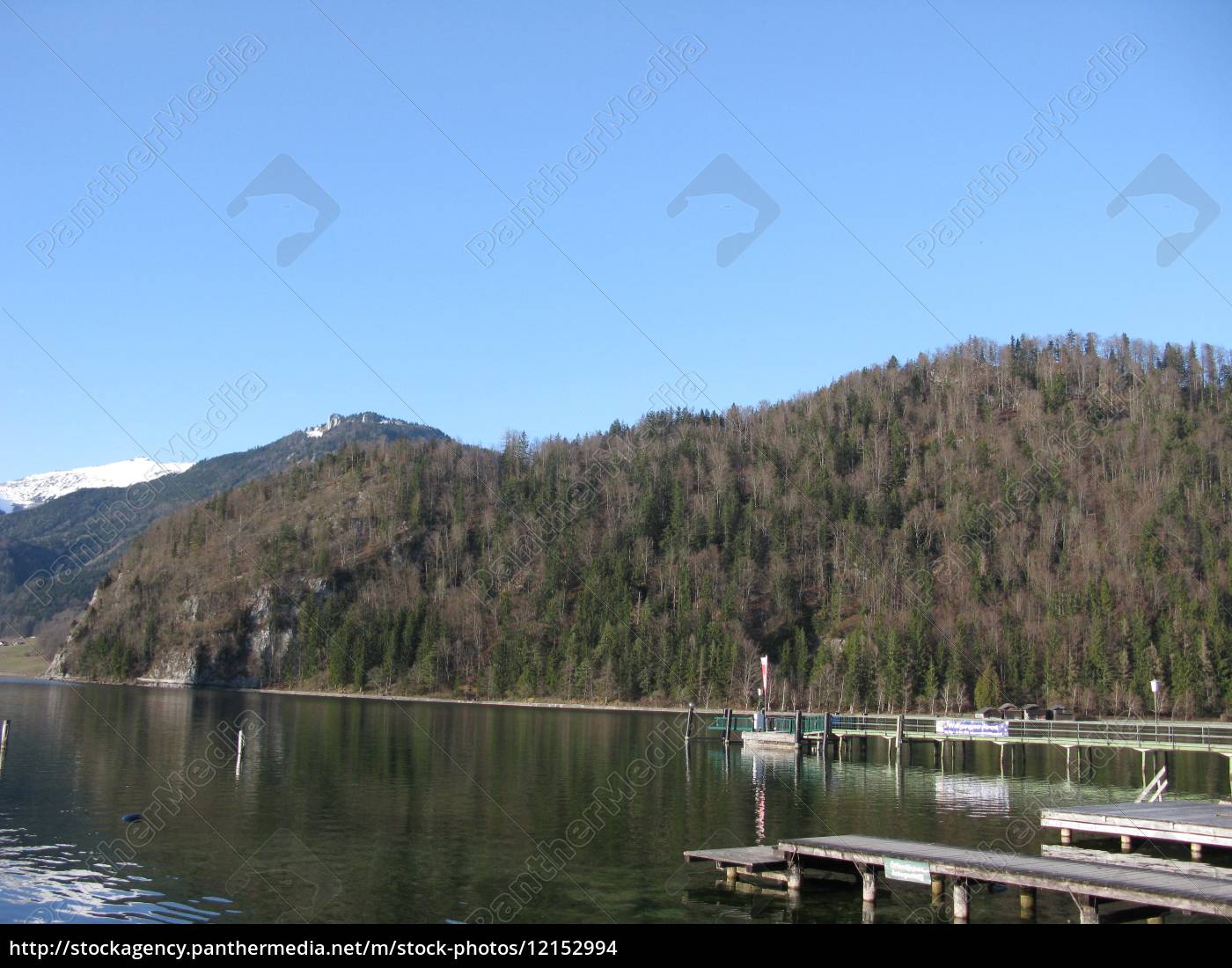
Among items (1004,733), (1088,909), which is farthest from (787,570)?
(1088,909)

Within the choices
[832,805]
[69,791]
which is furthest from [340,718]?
[832,805]

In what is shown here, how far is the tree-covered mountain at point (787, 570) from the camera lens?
11631 centimetres

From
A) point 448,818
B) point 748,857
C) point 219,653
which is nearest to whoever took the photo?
point 748,857

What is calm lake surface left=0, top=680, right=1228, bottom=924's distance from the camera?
23.1 m

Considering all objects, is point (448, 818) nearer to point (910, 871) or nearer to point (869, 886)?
point (869, 886)

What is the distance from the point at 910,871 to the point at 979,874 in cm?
148

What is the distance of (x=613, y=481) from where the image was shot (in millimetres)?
186125

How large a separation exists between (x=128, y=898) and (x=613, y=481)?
538 ft

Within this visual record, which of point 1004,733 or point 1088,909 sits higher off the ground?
point 1004,733

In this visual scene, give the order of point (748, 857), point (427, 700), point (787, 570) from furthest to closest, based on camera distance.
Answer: point (787, 570) → point (427, 700) → point (748, 857)

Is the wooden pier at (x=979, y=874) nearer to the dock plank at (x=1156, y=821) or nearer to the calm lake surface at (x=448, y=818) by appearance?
the calm lake surface at (x=448, y=818)

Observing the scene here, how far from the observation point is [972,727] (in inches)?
2376

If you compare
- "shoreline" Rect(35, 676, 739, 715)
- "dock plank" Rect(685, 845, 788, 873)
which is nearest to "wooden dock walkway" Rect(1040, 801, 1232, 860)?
"dock plank" Rect(685, 845, 788, 873)
